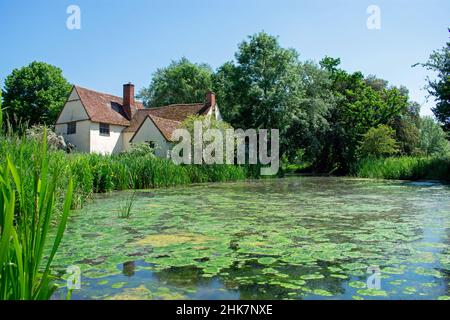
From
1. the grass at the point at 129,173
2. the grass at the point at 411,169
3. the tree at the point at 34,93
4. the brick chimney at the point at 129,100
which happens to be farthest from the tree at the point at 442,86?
the tree at the point at 34,93

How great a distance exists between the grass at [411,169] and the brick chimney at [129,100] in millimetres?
19735

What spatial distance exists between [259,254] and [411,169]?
21738 mm

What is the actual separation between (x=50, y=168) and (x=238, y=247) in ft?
14.8

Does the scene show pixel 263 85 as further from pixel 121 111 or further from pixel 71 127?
pixel 71 127

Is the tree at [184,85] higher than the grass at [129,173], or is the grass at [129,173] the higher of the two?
the tree at [184,85]

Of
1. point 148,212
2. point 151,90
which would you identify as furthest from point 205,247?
point 151,90

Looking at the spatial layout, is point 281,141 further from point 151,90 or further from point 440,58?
point 151,90

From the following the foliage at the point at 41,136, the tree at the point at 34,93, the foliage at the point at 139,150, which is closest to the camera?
the foliage at the point at 41,136

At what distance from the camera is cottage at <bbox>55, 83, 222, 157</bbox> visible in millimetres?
26641

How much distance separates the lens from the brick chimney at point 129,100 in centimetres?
3266

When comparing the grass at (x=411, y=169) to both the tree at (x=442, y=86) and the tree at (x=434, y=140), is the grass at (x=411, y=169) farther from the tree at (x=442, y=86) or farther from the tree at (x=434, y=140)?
the tree at (x=434, y=140)

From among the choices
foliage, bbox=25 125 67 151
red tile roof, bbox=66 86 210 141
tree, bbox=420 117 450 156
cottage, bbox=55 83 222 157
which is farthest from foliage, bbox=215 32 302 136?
tree, bbox=420 117 450 156

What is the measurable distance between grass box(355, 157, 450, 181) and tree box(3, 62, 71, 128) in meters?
30.9

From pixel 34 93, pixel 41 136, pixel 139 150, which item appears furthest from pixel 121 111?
pixel 41 136
